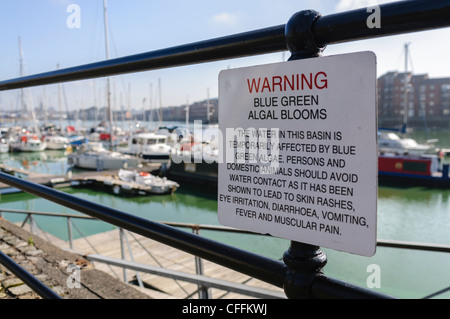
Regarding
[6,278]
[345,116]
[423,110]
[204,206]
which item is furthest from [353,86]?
[423,110]

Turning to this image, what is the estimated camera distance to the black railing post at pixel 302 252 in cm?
56

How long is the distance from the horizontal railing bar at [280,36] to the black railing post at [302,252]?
0.05ft

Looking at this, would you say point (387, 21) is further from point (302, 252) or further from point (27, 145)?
point (27, 145)

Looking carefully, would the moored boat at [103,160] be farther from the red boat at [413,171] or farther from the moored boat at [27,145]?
the red boat at [413,171]

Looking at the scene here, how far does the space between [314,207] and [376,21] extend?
12.0 inches

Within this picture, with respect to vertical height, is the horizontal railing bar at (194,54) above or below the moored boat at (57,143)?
above

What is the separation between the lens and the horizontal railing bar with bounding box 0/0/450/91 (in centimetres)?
48

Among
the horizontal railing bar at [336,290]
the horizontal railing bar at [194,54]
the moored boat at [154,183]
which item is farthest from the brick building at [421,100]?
the horizontal railing bar at [336,290]

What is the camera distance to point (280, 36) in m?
0.62

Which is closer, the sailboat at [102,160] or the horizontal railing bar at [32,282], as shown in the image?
the horizontal railing bar at [32,282]

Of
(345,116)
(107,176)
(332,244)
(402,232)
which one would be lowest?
(402,232)

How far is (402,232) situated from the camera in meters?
14.1

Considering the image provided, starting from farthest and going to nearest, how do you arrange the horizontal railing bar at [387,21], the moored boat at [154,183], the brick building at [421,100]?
the brick building at [421,100]
the moored boat at [154,183]
the horizontal railing bar at [387,21]

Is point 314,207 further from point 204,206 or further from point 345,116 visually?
point 204,206
